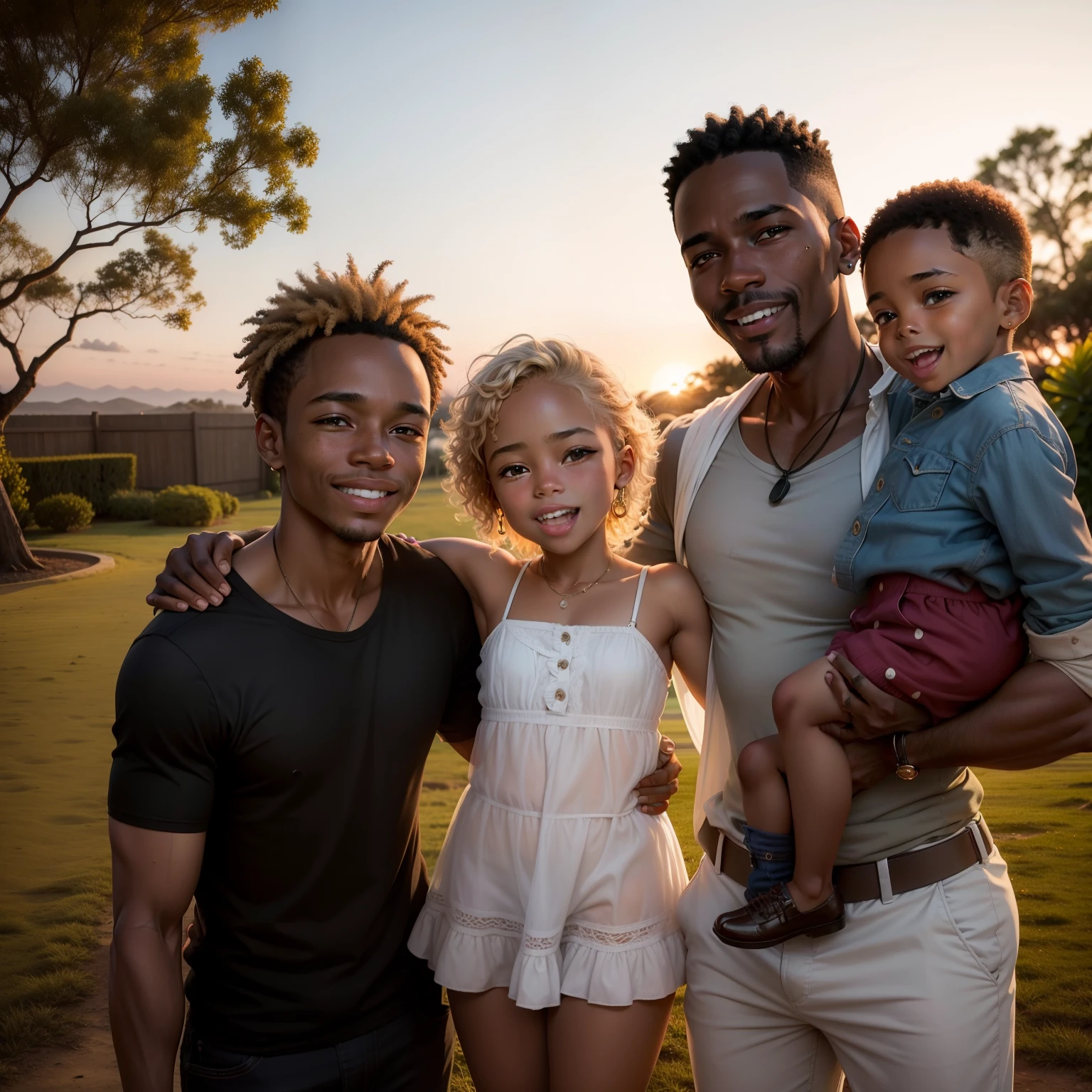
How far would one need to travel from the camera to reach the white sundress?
6.59ft

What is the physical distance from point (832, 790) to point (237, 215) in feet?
27.6

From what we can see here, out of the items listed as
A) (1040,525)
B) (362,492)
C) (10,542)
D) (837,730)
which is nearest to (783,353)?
(1040,525)

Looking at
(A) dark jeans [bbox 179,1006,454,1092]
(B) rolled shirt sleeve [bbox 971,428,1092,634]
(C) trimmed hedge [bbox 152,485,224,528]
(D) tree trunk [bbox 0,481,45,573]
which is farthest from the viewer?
(C) trimmed hedge [bbox 152,485,224,528]

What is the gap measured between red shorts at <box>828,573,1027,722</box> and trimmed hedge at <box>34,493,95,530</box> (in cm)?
708

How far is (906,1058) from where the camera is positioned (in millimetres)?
1898

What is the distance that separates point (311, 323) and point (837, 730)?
4.91 feet

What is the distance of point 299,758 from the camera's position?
2070 millimetres

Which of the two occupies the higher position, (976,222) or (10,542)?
(976,222)

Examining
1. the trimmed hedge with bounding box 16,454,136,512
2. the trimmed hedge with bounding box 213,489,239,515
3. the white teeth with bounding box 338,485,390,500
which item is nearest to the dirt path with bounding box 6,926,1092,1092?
the white teeth with bounding box 338,485,390,500

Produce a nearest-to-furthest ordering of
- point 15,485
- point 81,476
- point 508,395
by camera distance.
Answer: point 508,395 < point 15,485 < point 81,476

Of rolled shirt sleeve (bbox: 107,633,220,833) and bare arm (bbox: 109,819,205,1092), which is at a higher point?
rolled shirt sleeve (bbox: 107,633,220,833)

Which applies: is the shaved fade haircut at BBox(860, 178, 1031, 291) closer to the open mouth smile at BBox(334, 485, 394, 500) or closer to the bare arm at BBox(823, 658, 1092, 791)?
the bare arm at BBox(823, 658, 1092, 791)

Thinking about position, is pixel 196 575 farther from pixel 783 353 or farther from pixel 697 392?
pixel 697 392

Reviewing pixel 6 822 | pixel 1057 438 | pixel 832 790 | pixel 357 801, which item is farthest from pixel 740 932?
pixel 6 822
